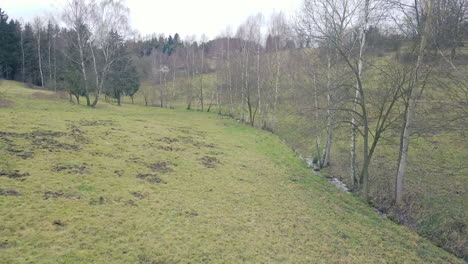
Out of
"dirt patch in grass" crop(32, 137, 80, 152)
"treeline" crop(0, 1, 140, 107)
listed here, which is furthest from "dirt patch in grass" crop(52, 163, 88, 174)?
"treeline" crop(0, 1, 140, 107)

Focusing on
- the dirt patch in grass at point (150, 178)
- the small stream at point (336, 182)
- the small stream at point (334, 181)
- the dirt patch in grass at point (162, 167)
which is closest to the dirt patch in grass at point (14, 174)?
the dirt patch in grass at point (150, 178)

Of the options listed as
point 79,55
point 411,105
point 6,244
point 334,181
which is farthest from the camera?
point 79,55

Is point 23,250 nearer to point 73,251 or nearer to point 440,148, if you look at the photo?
point 73,251

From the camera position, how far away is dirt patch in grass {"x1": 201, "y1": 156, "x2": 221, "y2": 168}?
555 inches

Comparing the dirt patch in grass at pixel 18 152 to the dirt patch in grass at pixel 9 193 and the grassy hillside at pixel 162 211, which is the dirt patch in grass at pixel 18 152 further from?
the dirt patch in grass at pixel 9 193

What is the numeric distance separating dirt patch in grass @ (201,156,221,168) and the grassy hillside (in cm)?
6

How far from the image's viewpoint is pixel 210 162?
14.6 meters

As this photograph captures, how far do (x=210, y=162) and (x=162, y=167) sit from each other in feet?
10.1

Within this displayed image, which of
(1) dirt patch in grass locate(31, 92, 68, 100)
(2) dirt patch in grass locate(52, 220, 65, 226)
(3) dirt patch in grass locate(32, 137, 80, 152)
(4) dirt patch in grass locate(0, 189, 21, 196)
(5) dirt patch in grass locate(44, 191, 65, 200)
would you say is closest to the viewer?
(2) dirt patch in grass locate(52, 220, 65, 226)

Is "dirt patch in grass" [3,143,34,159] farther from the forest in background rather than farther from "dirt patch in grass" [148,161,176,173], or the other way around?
the forest in background

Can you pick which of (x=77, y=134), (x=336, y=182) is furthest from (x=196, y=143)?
(x=336, y=182)

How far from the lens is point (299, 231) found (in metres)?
8.45

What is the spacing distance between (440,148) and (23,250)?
82.9 feet

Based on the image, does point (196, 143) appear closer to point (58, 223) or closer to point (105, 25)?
point (58, 223)
